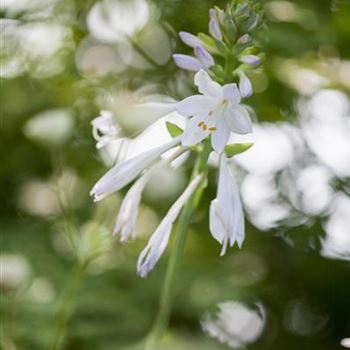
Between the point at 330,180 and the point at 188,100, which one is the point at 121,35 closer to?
the point at 330,180

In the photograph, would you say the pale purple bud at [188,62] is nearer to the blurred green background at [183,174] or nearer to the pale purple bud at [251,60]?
the pale purple bud at [251,60]

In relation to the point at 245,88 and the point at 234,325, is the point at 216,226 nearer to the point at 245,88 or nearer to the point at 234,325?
the point at 245,88

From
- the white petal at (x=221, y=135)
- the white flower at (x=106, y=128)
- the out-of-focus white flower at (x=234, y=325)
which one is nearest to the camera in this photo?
the white petal at (x=221, y=135)

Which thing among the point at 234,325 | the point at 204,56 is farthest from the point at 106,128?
the point at 234,325

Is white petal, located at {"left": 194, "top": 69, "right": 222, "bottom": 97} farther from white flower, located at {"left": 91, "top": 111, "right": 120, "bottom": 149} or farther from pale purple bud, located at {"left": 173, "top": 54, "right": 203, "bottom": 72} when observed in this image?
white flower, located at {"left": 91, "top": 111, "right": 120, "bottom": 149}

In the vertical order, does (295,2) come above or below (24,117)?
above

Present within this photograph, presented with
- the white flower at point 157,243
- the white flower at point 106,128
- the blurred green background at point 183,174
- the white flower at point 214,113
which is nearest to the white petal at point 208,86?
the white flower at point 214,113

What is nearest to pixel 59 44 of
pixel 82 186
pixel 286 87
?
pixel 82 186
